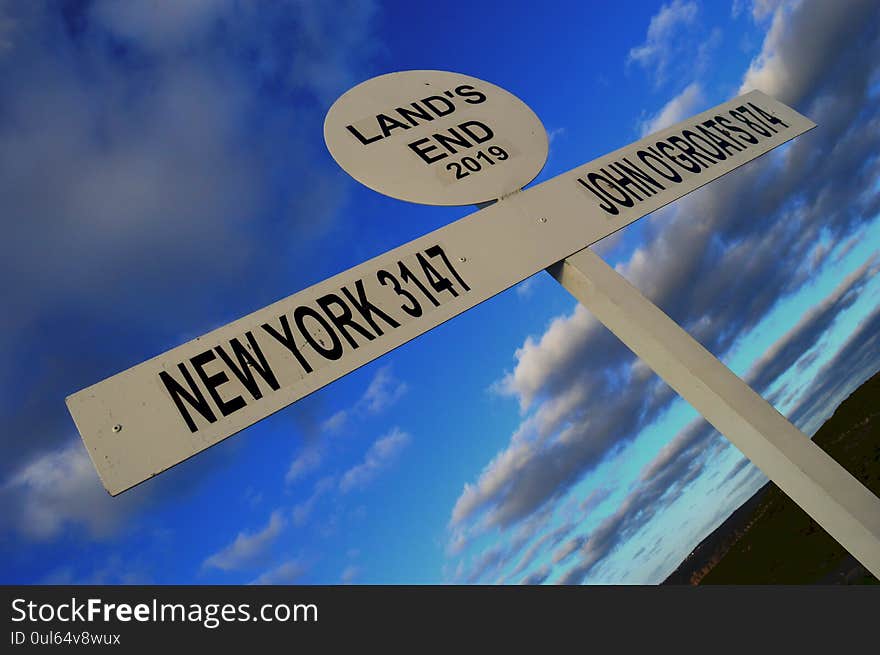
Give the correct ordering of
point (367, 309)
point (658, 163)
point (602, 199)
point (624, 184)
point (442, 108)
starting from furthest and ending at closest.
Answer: point (442, 108) < point (658, 163) < point (624, 184) < point (602, 199) < point (367, 309)

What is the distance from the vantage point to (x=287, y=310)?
262 centimetres

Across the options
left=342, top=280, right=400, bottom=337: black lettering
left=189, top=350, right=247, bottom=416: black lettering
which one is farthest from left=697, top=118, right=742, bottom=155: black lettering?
left=189, top=350, right=247, bottom=416: black lettering

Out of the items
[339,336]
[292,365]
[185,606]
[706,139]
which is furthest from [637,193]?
[185,606]

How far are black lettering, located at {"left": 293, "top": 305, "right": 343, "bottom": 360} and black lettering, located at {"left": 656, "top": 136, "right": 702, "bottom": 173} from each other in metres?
2.50

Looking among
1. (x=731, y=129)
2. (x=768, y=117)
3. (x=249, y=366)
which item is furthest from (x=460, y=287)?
(x=768, y=117)

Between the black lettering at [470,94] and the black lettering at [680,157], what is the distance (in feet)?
4.16

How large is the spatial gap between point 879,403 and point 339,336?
100713 mm

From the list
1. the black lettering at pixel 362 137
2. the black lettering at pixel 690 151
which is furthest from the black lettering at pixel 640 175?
the black lettering at pixel 362 137

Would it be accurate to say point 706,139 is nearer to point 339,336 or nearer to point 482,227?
point 482,227

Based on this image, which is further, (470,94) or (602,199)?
(470,94)

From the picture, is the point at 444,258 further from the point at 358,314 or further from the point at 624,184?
the point at 624,184

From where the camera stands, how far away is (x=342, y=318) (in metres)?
2.64

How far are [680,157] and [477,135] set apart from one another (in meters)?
1.32

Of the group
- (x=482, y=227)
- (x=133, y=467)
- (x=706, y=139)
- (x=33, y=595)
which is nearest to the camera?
(x=133, y=467)
